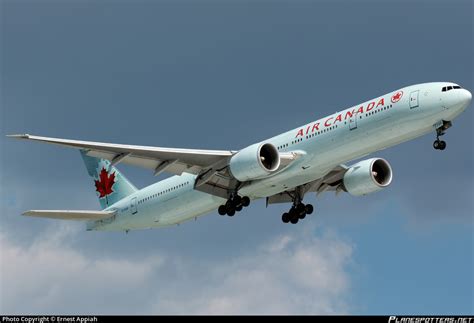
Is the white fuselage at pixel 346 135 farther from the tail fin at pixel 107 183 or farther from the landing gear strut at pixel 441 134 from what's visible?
the tail fin at pixel 107 183

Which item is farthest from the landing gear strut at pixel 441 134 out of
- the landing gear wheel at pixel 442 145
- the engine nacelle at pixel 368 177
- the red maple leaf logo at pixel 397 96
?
the engine nacelle at pixel 368 177

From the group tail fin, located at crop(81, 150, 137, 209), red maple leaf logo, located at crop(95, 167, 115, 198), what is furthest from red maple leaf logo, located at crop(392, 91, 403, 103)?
red maple leaf logo, located at crop(95, 167, 115, 198)

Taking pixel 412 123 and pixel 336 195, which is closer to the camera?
pixel 412 123

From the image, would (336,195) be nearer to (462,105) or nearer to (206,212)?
(206,212)

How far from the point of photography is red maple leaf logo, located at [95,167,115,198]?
2419 inches

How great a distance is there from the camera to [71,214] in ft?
184

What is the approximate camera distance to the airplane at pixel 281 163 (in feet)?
149

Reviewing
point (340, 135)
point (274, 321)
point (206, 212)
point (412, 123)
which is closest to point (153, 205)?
point (206, 212)

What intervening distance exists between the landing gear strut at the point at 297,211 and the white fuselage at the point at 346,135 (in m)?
4.41

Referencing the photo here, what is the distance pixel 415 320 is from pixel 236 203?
59.4 ft

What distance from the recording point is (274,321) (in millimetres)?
34156

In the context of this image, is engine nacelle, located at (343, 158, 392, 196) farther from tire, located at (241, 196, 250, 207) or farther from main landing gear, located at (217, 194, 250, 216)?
main landing gear, located at (217, 194, 250, 216)

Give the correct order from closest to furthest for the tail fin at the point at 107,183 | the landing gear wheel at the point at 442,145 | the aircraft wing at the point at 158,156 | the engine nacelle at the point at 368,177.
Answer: the landing gear wheel at the point at 442,145 → the aircraft wing at the point at 158,156 → the engine nacelle at the point at 368,177 → the tail fin at the point at 107,183

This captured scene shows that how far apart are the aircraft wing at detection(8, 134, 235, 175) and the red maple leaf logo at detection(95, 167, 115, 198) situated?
1051 centimetres
